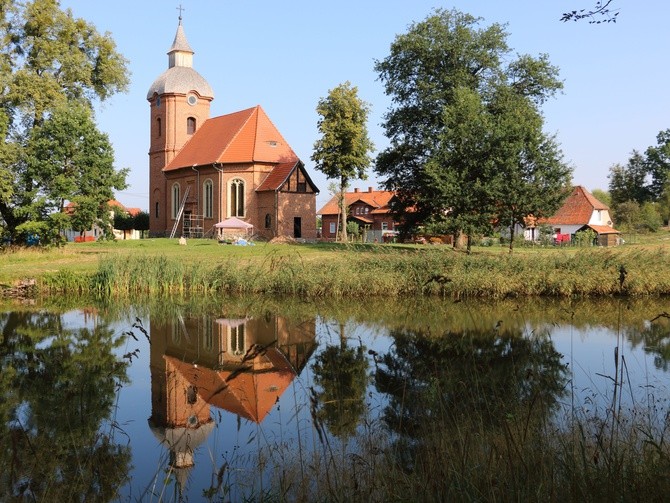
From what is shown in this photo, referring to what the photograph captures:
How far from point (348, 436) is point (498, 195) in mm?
23432

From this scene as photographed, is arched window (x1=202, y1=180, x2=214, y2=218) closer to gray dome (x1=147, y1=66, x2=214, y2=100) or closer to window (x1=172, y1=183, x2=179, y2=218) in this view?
window (x1=172, y1=183, x2=179, y2=218)

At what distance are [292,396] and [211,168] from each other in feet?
135

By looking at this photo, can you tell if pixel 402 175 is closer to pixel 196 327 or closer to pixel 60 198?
pixel 60 198

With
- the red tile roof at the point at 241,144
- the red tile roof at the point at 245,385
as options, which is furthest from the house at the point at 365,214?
the red tile roof at the point at 245,385

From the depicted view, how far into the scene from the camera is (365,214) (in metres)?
74.6

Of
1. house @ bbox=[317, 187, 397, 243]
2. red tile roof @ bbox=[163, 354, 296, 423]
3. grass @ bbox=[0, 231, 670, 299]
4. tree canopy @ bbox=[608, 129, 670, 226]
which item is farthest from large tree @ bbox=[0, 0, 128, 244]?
tree canopy @ bbox=[608, 129, 670, 226]

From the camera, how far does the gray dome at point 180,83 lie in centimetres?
5362

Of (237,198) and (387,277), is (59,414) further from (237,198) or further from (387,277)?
(237,198)

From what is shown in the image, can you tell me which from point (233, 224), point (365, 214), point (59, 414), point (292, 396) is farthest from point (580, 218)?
point (59, 414)

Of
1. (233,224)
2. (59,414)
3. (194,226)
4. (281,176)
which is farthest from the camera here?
(194,226)

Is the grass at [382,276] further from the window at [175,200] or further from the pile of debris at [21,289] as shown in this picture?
the window at [175,200]

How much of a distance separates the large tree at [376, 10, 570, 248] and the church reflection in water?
52.3 ft

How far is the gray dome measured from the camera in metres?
53.6

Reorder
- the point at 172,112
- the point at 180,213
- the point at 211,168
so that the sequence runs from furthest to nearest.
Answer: the point at 172,112, the point at 180,213, the point at 211,168
